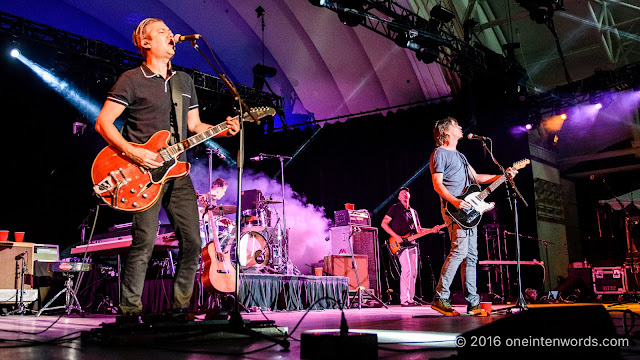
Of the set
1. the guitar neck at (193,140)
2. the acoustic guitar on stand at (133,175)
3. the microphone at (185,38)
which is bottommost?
the acoustic guitar on stand at (133,175)

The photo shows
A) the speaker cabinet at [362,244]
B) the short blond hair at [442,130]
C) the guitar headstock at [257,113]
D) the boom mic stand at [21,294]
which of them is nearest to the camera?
the guitar headstock at [257,113]

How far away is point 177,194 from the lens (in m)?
3.44

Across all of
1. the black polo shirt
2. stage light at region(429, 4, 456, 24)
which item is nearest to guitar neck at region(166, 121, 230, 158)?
the black polo shirt

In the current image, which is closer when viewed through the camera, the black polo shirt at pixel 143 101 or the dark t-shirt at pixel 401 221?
the black polo shirt at pixel 143 101

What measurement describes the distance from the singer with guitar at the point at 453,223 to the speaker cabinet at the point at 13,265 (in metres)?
7.14

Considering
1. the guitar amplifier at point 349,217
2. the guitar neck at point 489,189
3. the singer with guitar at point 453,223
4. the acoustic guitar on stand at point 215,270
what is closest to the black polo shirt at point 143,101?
the singer with guitar at point 453,223

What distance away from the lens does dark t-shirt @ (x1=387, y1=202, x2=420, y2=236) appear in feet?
33.1

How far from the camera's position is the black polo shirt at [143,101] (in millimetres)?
3295

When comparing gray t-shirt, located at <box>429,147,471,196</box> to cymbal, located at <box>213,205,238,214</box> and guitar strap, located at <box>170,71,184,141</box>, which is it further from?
cymbal, located at <box>213,205,238,214</box>

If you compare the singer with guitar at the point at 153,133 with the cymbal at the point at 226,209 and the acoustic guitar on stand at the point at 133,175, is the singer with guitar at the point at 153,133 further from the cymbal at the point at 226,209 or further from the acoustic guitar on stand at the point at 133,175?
the cymbal at the point at 226,209

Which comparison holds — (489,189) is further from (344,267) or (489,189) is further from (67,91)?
(67,91)

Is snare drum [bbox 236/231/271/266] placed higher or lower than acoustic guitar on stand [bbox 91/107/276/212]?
lower

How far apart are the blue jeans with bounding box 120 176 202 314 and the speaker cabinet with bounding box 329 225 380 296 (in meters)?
7.45

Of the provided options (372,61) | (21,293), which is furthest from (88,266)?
(372,61)
